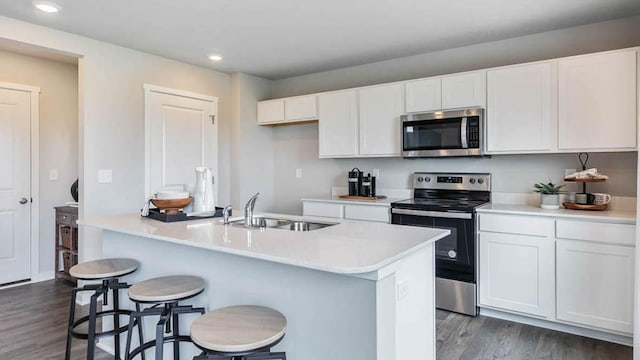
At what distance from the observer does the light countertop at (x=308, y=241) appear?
149 cm

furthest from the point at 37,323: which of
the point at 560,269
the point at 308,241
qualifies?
the point at 560,269

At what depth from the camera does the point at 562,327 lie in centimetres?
296

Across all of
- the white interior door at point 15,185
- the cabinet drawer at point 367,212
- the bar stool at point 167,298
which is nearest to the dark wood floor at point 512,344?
the cabinet drawer at point 367,212

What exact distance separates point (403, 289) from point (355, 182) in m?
2.59

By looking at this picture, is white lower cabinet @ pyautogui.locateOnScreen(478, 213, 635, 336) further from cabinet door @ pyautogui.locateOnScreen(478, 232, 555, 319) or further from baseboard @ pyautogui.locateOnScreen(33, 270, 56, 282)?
baseboard @ pyautogui.locateOnScreen(33, 270, 56, 282)

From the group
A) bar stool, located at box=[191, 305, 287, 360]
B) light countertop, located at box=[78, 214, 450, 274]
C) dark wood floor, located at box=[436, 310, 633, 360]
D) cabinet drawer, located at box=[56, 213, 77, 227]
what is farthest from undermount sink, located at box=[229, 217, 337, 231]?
cabinet drawer, located at box=[56, 213, 77, 227]

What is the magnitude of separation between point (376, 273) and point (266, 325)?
0.49 m

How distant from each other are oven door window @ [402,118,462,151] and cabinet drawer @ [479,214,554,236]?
70cm

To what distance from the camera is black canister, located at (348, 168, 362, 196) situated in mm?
4312

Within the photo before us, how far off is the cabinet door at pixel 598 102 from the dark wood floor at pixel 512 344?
4.54ft

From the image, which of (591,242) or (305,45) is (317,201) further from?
(591,242)

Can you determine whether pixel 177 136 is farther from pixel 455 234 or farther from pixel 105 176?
pixel 455 234

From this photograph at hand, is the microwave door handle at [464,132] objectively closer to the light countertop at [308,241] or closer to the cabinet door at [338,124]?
the cabinet door at [338,124]

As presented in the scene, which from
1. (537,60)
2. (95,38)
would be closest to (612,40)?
(537,60)
